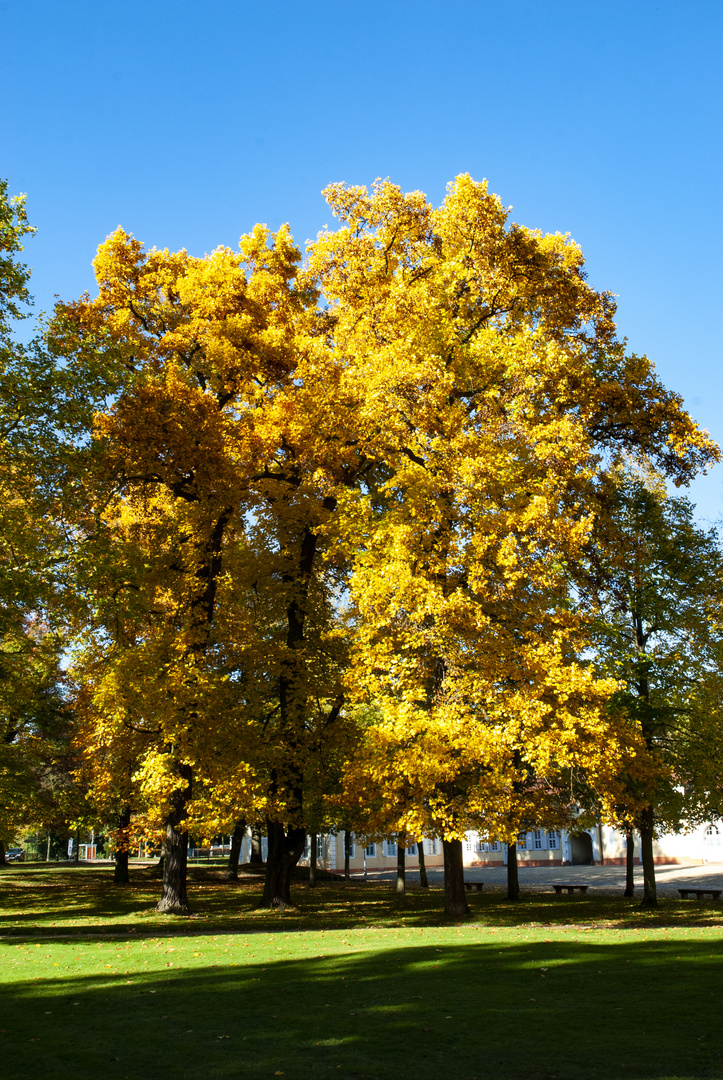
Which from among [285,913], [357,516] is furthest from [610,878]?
[357,516]

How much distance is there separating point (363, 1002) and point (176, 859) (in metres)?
13.6

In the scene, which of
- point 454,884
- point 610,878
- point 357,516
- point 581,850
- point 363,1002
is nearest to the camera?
point 363,1002

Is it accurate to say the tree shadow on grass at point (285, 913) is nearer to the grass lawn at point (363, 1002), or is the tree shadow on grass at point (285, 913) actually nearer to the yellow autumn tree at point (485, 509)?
the grass lawn at point (363, 1002)

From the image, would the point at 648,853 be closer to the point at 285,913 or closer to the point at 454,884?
the point at 454,884

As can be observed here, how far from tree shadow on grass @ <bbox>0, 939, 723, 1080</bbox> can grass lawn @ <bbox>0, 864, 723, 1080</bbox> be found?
0.03 m

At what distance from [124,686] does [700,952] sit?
1243cm

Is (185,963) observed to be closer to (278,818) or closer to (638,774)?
(278,818)

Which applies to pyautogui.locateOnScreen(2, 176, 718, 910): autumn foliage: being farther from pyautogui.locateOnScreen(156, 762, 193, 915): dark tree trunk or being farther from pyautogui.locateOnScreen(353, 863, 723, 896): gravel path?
pyautogui.locateOnScreen(353, 863, 723, 896): gravel path

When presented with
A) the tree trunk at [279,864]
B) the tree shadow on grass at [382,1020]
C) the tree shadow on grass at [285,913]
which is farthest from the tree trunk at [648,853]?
the tree shadow on grass at [382,1020]

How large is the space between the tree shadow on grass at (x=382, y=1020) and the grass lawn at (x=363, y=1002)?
0.03 metres

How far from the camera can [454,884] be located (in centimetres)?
1936

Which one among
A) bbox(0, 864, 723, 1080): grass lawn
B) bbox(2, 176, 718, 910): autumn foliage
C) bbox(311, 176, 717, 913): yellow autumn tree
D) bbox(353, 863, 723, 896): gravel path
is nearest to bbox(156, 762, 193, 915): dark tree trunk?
bbox(2, 176, 718, 910): autumn foliage

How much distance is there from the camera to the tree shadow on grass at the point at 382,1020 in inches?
249

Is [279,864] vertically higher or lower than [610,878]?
higher
